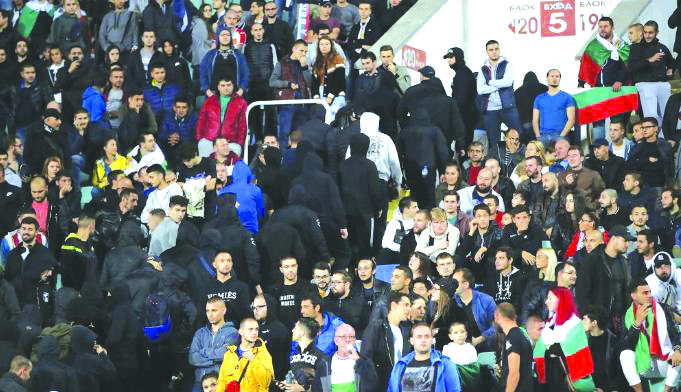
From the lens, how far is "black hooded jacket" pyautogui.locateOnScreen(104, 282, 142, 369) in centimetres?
1789

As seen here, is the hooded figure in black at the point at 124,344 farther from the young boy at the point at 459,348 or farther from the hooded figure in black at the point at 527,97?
the hooded figure in black at the point at 527,97

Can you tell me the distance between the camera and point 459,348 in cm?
1738

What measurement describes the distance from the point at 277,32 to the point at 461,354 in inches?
358

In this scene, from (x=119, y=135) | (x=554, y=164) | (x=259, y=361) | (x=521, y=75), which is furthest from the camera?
(x=521, y=75)

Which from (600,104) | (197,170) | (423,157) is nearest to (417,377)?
(423,157)

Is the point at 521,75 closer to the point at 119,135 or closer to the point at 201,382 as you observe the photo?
the point at 119,135

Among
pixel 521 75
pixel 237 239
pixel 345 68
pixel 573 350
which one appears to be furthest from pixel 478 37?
pixel 573 350

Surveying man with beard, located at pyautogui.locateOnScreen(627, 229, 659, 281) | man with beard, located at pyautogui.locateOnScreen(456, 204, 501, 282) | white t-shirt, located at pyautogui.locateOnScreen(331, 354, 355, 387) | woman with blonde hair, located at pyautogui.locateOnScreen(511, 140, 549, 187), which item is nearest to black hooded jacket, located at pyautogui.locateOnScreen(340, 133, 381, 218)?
man with beard, located at pyautogui.locateOnScreen(456, 204, 501, 282)

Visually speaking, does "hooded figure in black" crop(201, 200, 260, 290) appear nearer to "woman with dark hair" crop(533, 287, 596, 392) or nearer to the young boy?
the young boy

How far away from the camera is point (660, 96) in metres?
23.9

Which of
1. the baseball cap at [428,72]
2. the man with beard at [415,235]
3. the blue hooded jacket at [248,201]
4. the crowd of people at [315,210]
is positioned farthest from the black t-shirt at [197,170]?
the baseball cap at [428,72]

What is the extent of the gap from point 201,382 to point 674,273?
495cm

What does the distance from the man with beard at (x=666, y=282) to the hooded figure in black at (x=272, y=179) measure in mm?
4550

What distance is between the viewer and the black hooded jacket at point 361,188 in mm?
20969
